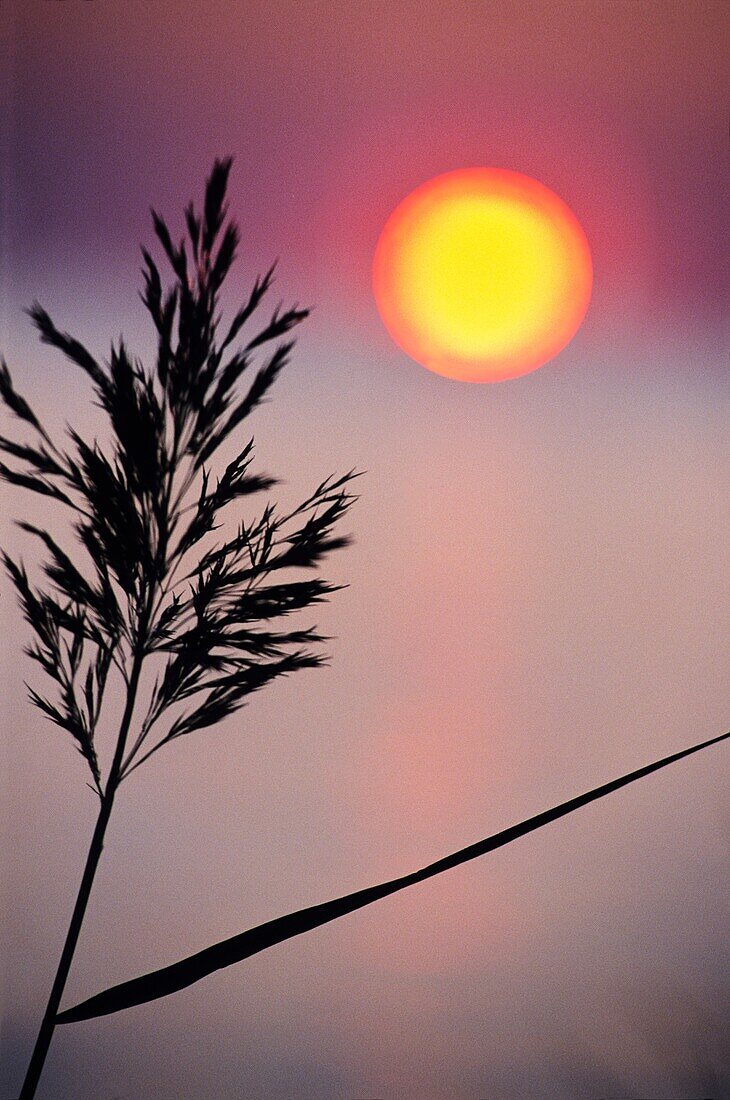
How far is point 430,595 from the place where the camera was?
0.96 m

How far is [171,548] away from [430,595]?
0.92ft

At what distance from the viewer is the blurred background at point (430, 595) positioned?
3.09 feet

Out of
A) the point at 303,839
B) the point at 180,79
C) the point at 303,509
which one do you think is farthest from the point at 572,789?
the point at 180,79

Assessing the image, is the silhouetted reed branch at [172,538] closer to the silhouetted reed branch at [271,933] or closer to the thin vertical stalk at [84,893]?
the thin vertical stalk at [84,893]

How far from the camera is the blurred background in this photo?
94 cm

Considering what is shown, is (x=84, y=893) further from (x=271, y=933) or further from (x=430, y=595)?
(x=430, y=595)

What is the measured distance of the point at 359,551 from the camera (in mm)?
953

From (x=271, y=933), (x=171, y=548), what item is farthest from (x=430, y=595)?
(x=271, y=933)

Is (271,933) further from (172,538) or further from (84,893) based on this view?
(172,538)

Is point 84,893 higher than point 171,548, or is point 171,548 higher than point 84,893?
point 171,548

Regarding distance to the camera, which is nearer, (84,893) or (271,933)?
(271,933)

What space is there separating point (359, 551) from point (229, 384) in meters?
0.23

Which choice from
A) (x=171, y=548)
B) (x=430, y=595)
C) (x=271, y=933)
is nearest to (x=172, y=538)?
(x=171, y=548)

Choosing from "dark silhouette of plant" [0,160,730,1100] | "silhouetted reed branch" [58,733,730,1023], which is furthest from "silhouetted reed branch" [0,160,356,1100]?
"silhouetted reed branch" [58,733,730,1023]
